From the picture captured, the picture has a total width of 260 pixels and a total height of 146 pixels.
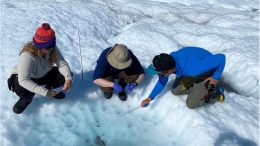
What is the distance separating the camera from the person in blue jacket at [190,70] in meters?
4.42

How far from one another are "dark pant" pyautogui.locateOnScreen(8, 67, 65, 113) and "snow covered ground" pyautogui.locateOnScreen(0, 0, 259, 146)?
0.23 metres

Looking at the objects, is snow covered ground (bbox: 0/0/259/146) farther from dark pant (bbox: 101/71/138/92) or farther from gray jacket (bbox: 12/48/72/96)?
gray jacket (bbox: 12/48/72/96)

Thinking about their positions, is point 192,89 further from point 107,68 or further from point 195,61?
point 107,68

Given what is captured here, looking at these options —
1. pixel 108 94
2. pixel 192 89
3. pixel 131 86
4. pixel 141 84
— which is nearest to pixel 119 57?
pixel 131 86

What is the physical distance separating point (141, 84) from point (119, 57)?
1.17 meters

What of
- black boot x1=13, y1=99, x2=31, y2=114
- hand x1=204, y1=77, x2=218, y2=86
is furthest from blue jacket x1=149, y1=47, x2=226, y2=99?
black boot x1=13, y1=99, x2=31, y2=114

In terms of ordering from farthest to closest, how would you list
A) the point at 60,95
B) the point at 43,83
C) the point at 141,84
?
the point at 141,84
the point at 60,95
the point at 43,83

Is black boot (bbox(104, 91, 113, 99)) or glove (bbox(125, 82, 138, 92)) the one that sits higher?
glove (bbox(125, 82, 138, 92))

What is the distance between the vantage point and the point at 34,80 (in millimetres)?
4680

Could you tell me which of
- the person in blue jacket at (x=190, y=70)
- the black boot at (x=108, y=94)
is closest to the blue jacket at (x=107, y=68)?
the black boot at (x=108, y=94)

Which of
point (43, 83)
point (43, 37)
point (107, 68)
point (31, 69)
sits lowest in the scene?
point (43, 83)

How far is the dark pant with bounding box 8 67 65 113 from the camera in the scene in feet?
14.8

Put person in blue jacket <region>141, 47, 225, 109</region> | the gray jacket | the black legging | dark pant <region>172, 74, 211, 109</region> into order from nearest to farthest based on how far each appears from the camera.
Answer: the gray jacket, person in blue jacket <region>141, 47, 225, 109</region>, the black legging, dark pant <region>172, 74, 211, 109</region>

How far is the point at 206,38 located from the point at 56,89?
4.23 metres
